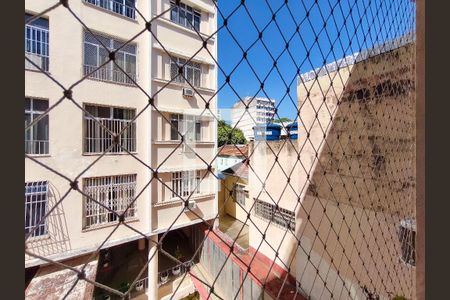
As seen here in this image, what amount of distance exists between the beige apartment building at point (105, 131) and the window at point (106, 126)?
0.5 inches

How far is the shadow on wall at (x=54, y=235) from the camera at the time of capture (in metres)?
2.54

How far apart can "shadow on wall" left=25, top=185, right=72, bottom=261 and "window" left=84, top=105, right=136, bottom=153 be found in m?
0.68

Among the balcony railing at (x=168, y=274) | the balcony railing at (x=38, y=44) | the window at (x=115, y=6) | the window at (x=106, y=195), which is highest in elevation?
the window at (x=115, y=6)

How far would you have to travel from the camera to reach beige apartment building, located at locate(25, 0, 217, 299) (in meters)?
2.49

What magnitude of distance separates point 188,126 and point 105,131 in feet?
5.42

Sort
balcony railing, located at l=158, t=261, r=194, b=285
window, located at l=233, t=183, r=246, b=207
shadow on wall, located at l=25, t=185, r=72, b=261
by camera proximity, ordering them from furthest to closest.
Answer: window, located at l=233, t=183, r=246, b=207
balcony railing, located at l=158, t=261, r=194, b=285
shadow on wall, located at l=25, t=185, r=72, b=261

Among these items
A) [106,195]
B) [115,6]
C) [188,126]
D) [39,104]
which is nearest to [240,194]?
A: [188,126]

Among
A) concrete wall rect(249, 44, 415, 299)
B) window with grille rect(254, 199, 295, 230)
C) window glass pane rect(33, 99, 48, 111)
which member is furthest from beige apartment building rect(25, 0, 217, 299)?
concrete wall rect(249, 44, 415, 299)

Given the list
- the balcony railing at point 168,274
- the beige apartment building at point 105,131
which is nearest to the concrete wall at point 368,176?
the beige apartment building at point 105,131

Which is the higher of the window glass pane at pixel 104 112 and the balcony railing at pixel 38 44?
the balcony railing at pixel 38 44

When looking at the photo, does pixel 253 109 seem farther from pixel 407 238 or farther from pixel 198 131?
pixel 198 131

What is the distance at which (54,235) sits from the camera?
2602mm

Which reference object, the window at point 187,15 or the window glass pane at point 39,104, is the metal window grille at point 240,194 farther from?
the window glass pane at point 39,104

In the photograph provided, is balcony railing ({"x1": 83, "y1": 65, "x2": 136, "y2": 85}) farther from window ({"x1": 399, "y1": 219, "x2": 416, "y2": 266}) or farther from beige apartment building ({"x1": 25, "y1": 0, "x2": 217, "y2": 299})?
window ({"x1": 399, "y1": 219, "x2": 416, "y2": 266})
